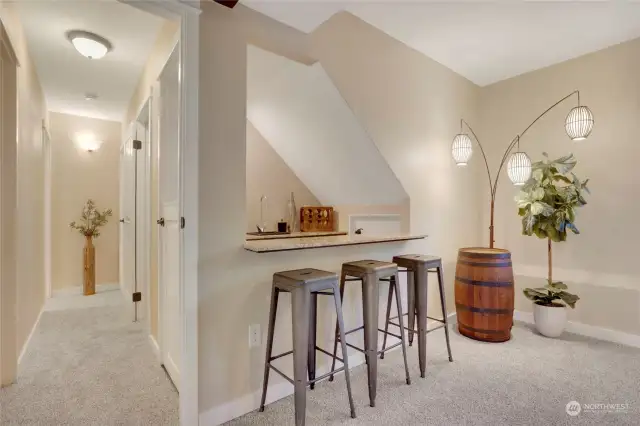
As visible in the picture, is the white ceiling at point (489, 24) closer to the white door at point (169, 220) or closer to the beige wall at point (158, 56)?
the beige wall at point (158, 56)

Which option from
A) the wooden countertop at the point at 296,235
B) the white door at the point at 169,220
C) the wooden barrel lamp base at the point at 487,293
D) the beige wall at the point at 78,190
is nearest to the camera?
the white door at the point at 169,220

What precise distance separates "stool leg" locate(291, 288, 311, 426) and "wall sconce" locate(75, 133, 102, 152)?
4.13 m

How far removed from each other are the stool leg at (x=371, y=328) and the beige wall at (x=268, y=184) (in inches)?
72.4

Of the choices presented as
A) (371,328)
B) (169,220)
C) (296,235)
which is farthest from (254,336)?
(296,235)

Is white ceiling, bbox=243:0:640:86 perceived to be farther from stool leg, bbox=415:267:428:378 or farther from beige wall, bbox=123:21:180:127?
stool leg, bbox=415:267:428:378

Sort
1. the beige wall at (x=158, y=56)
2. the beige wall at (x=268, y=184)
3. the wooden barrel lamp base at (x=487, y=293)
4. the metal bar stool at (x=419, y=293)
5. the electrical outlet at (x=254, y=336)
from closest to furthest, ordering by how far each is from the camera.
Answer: the electrical outlet at (x=254, y=336), the beige wall at (x=158, y=56), the metal bar stool at (x=419, y=293), the wooden barrel lamp base at (x=487, y=293), the beige wall at (x=268, y=184)

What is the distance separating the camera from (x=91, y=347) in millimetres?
2596

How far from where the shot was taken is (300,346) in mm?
1594

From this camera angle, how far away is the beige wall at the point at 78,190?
13.8 feet

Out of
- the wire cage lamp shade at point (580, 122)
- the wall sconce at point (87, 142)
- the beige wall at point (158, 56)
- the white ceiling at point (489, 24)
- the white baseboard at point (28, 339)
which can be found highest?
the white ceiling at point (489, 24)

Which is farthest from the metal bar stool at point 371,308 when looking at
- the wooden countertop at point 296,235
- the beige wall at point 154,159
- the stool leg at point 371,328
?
the beige wall at point 154,159

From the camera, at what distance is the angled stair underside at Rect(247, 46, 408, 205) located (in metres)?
2.34

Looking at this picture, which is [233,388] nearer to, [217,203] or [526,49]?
[217,203]

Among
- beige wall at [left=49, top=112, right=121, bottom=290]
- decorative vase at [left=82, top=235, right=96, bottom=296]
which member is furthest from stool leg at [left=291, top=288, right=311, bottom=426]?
beige wall at [left=49, top=112, right=121, bottom=290]
